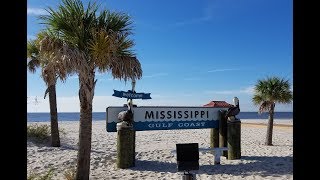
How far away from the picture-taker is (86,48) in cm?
810

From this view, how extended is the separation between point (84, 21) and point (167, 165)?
531 centimetres

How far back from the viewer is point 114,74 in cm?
855

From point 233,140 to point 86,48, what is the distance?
6.14 meters

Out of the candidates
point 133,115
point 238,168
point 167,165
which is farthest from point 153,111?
Answer: point 238,168

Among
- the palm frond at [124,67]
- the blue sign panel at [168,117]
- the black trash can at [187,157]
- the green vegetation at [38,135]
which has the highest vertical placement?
the palm frond at [124,67]

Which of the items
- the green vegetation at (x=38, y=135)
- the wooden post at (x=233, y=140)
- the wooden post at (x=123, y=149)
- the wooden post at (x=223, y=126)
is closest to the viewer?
the wooden post at (x=123, y=149)

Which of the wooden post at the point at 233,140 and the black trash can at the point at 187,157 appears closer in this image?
the black trash can at the point at 187,157

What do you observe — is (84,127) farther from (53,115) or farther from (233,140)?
(53,115)

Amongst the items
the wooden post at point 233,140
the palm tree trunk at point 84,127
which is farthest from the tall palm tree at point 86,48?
the wooden post at point 233,140

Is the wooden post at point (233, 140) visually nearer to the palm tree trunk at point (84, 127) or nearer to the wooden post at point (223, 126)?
the wooden post at point (223, 126)

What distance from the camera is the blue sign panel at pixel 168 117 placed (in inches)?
438
